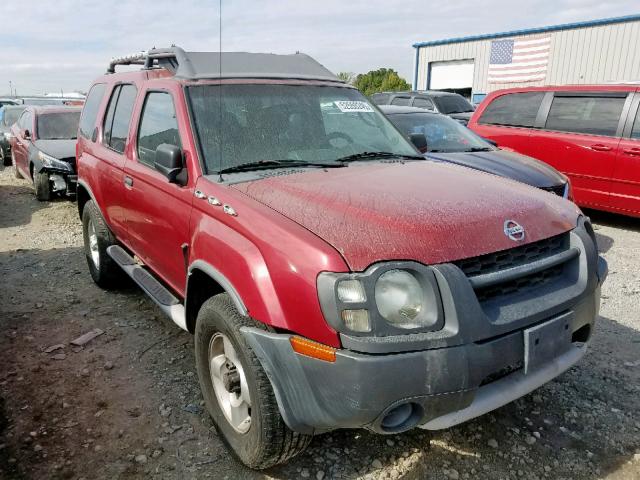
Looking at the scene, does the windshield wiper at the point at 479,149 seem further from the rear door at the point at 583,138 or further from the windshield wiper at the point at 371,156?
the windshield wiper at the point at 371,156

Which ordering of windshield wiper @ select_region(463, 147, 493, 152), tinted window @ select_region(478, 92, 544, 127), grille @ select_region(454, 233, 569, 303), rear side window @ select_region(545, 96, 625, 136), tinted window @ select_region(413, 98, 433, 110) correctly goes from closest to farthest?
grille @ select_region(454, 233, 569, 303) → windshield wiper @ select_region(463, 147, 493, 152) → rear side window @ select_region(545, 96, 625, 136) → tinted window @ select_region(478, 92, 544, 127) → tinted window @ select_region(413, 98, 433, 110)

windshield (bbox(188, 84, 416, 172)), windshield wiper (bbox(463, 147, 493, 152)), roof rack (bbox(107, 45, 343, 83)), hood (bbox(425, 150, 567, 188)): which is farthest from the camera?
windshield wiper (bbox(463, 147, 493, 152))

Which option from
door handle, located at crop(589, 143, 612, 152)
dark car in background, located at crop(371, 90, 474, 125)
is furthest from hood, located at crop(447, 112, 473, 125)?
door handle, located at crop(589, 143, 612, 152)

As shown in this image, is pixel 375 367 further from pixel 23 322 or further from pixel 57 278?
pixel 57 278

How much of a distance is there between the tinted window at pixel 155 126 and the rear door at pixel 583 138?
18.7ft

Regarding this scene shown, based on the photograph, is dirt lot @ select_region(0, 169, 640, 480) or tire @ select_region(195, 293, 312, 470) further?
dirt lot @ select_region(0, 169, 640, 480)

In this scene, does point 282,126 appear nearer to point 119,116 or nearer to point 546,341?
point 119,116

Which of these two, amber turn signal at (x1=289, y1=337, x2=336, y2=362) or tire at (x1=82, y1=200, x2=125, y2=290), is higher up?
amber turn signal at (x1=289, y1=337, x2=336, y2=362)

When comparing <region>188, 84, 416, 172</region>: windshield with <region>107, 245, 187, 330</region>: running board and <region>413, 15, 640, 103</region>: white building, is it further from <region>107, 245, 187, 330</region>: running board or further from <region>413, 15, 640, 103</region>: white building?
<region>413, 15, 640, 103</region>: white building

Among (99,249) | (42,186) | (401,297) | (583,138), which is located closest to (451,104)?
(583,138)

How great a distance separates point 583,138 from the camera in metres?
7.07

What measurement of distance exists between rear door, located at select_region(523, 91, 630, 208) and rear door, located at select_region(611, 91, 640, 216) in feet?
0.24

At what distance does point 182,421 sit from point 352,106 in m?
2.32

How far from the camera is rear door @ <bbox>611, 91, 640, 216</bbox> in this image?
21.5ft
